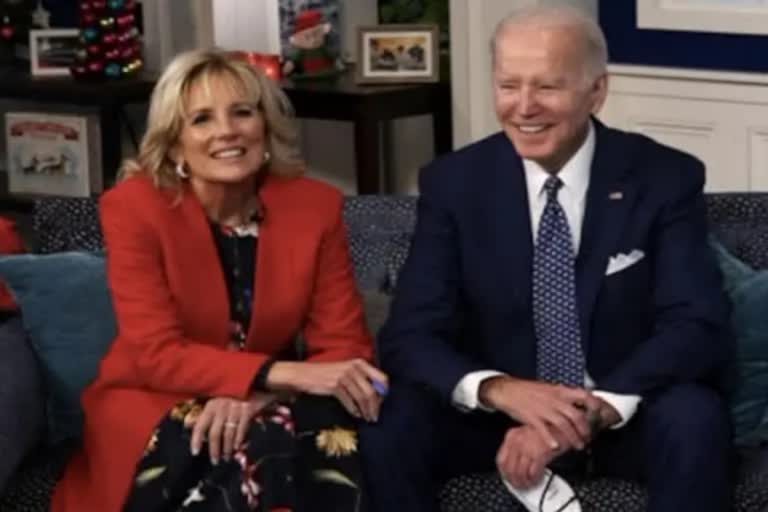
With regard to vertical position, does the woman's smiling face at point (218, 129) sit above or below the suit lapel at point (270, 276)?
above

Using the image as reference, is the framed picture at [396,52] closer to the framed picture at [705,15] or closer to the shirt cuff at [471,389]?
the framed picture at [705,15]

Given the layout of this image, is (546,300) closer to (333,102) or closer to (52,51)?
(333,102)

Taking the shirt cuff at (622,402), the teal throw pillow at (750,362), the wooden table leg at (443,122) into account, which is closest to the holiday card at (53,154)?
the wooden table leg at (443,122)

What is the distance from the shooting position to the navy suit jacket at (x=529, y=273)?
3.02m

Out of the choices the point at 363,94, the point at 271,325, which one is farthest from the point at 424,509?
the point at 363,94

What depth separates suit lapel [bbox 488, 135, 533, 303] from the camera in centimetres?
307

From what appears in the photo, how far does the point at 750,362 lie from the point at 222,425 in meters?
0.90

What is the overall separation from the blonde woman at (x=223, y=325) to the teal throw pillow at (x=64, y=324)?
0.32 feet

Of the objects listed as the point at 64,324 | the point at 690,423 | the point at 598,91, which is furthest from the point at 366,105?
the point at 690,423

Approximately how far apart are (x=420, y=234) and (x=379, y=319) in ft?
0.81

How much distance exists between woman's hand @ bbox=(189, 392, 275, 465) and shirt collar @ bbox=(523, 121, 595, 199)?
0.59m

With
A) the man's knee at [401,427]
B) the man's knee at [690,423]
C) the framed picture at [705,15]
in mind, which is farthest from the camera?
the framed picture at [705,15]

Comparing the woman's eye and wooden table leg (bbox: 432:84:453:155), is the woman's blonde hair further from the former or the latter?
wooden table leg (bbox: 432:84:453:155)

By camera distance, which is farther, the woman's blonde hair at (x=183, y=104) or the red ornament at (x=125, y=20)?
the red ornament at (x=125, y=20)
